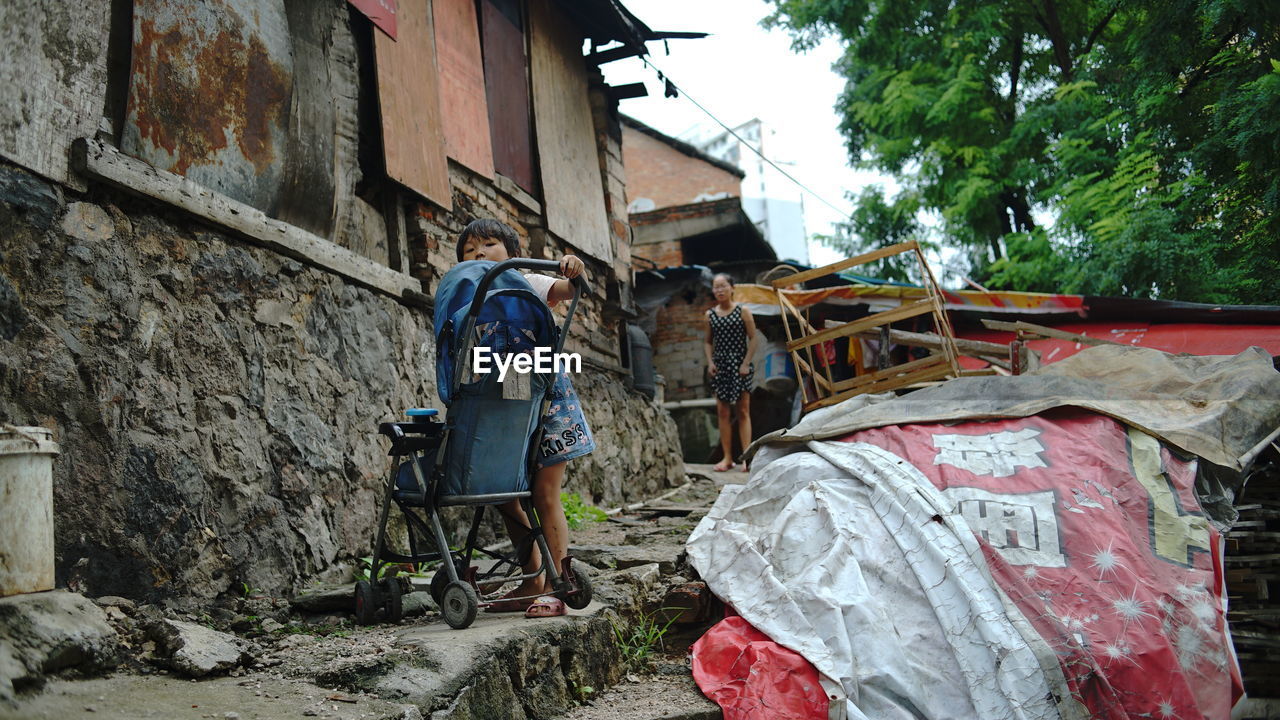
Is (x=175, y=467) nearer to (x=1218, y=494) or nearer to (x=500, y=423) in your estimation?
(x=500, y=423)

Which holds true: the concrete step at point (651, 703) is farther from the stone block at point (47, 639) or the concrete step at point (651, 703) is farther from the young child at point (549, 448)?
the stone block at point (47, 639)

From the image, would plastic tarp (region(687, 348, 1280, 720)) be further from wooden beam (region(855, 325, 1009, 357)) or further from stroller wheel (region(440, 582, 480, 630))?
wooden beam (region(855, 325, 1009, 357))

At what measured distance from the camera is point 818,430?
493 cm

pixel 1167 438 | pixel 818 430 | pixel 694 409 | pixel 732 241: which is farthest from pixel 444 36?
pixel 732 241

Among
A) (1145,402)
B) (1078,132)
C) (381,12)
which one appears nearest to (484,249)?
(381,12)

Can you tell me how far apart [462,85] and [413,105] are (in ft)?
2.88

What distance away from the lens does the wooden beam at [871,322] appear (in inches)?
253

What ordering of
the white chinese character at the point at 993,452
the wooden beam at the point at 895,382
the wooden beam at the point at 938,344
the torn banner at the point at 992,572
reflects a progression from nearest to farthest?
the torn banner at the point at 992,572 → the white chinese character at the point at 993,452 → the wooden beam at the point at 895,382 → the wooden beam at the point at 938,344

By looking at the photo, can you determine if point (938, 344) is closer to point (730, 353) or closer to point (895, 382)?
point (895, 382)

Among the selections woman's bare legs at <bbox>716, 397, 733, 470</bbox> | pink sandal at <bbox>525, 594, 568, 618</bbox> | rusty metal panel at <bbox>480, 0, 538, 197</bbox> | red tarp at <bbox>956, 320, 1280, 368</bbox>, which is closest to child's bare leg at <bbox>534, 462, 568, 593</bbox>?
pink sandal at <bbox>525, 594, 568, 618</bbox>

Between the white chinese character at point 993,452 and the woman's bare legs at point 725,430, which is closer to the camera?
the white chinese character at point 993,452

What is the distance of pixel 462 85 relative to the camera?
6352 mm

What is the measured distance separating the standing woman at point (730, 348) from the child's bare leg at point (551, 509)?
5260 millimetres

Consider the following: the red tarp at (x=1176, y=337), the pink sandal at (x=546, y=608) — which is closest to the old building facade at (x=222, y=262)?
the pink sandal at (x=546, y=608)
